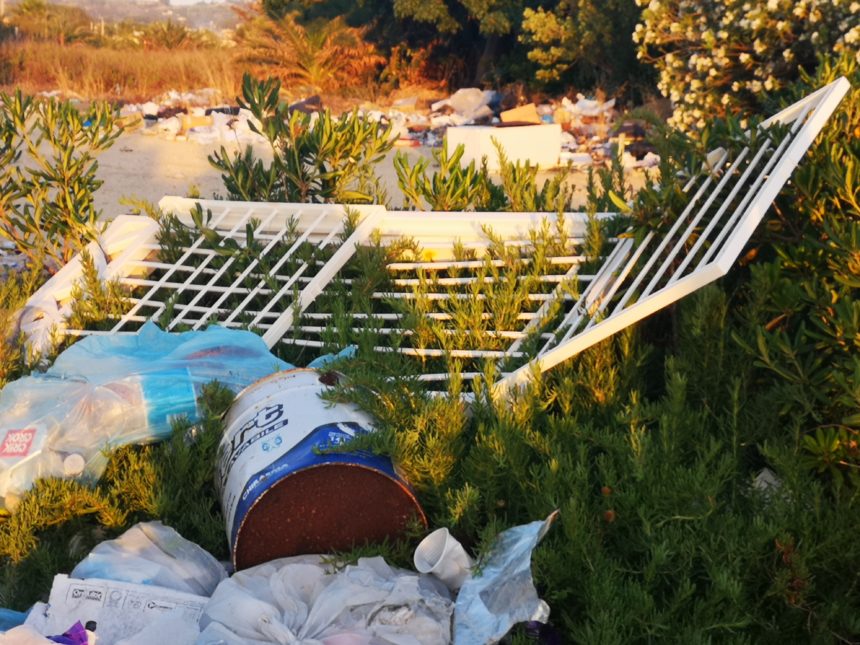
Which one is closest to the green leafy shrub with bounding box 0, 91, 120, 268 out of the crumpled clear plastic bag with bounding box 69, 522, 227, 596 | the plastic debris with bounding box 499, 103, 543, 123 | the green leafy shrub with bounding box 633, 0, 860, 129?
the crumpled clear plastic bag with bounding box 69, 522, 227, 596

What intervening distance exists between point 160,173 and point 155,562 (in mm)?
8221

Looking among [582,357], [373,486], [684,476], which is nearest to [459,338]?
[582,357]

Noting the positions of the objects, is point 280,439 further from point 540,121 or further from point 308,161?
point 540,121

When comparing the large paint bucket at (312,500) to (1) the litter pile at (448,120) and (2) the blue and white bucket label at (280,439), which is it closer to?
(2) the blue and white bucket label at (280,439)

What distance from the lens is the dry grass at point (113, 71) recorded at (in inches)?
706

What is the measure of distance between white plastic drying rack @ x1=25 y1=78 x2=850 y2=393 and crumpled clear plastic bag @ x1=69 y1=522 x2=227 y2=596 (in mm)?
995

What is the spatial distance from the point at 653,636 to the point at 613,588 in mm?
149

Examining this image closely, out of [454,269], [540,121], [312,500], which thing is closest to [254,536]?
[312,500]

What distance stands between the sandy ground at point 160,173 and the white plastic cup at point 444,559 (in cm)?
568

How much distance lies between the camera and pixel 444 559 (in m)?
2.60

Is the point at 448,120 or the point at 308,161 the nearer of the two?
the point at 308,161

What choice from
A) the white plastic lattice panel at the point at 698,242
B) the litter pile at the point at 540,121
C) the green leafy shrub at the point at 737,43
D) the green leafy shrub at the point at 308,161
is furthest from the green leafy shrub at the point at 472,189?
the litter pile at the point at 540,121

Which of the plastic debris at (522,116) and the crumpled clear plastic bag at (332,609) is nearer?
the crumpled clear plastic bag at (332,609)

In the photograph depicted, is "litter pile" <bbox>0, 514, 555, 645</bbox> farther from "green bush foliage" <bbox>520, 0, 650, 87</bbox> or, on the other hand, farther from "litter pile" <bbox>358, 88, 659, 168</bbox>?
"green bush foliage" <bbox>520, 0, 650, 87</bbox>
